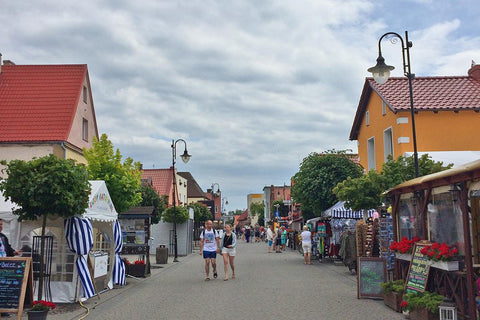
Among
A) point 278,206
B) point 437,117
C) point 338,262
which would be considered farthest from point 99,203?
point 278,206

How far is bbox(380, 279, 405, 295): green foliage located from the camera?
1000cm

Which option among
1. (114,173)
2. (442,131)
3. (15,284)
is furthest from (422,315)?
(442,131)

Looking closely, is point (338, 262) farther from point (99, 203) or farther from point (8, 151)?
point (8, 151)

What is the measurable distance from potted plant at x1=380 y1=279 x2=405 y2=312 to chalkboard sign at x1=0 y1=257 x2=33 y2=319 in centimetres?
702

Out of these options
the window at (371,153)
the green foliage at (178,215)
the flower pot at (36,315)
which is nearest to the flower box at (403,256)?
the flower pot at (36,315)

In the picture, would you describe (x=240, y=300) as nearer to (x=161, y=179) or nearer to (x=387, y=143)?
(x=387, y=143)

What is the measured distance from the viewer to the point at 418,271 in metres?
9.23

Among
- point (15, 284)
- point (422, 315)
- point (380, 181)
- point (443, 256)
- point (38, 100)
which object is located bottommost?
point (422, 315)

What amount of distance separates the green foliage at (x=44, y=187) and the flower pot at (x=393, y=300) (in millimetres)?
6826

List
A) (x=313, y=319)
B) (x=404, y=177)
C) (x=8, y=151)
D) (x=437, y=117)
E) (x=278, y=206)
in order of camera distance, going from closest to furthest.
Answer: (x=313, y=319), (x=404, y=177), (x=437, y=117), (x=8, y=151), (x=278, y=206)

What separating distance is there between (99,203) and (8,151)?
14.6m

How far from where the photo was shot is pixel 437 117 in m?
21.6

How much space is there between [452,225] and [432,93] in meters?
15.5

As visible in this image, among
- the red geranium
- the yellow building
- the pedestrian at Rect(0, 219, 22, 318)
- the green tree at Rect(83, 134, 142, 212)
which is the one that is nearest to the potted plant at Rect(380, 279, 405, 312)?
the red geranium
